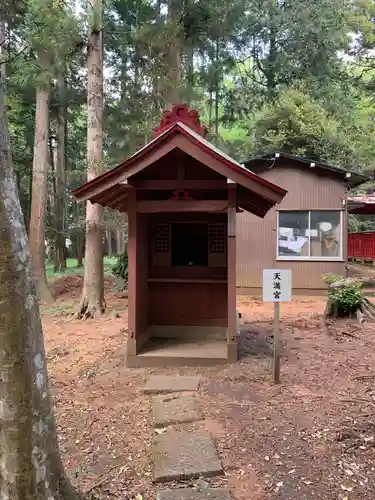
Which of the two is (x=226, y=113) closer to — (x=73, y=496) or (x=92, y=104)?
(x=92, y=104)

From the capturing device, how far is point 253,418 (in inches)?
164

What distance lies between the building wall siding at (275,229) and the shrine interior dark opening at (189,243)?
6045 millimetres

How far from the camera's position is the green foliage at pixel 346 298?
343 inches

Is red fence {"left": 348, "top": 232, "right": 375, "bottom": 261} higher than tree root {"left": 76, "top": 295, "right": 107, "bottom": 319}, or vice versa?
red fence {"left": 348, "top": 232, "right": 375, "bottom": 261}

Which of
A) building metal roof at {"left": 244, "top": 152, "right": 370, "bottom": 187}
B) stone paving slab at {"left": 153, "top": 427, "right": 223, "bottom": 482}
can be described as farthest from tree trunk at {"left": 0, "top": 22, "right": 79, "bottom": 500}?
building metal roof at {"left": 244, "top": 152, "right": 370, "bottom": 187}

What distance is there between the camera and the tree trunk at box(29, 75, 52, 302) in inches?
482

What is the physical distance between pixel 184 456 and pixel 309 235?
10.5 m

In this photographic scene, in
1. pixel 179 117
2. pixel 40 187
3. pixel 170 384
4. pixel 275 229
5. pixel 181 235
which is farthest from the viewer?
pixel 275 229

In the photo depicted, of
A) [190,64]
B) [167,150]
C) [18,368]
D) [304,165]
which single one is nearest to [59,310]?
[167,150]

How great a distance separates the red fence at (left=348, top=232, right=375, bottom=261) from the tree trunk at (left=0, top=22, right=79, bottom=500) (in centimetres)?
1861

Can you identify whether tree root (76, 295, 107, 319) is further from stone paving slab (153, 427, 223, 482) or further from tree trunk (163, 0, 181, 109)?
stone paving slab (153, 427, 223, 482)

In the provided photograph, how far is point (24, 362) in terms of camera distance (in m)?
2.18

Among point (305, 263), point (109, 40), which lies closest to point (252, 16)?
point (109, 40)

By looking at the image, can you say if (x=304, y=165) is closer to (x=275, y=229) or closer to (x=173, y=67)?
(x=275, y=229)
